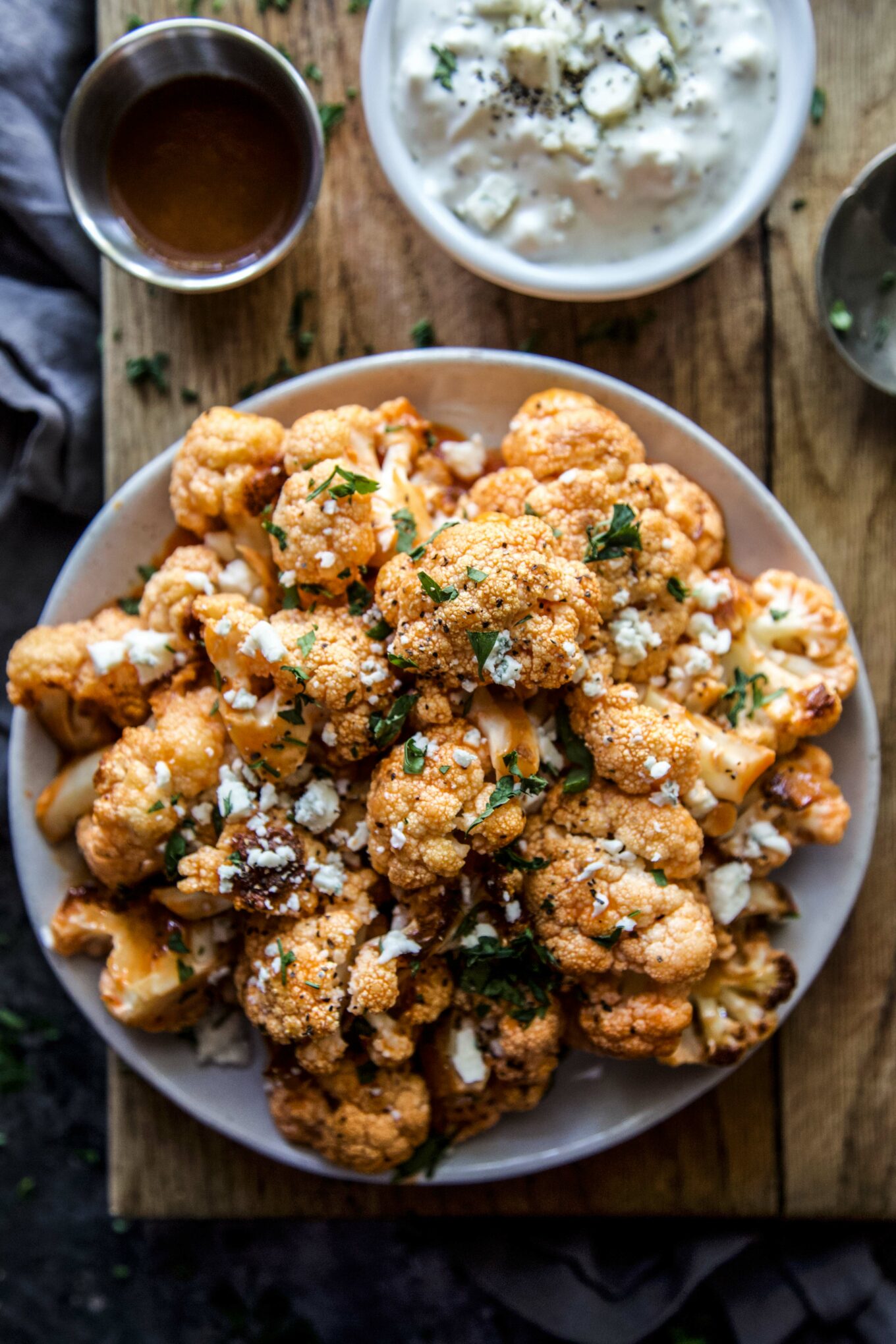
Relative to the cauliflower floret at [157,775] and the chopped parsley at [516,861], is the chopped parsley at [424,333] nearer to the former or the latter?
the cauliflower floret at [157,775]

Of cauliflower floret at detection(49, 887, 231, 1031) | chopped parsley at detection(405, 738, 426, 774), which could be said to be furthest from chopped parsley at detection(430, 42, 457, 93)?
cauliflower floret at detection(49, 887, 231, 1031)

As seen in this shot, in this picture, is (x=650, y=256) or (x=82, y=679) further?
(x=650, y=256)

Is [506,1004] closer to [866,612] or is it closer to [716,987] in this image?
[716,987]

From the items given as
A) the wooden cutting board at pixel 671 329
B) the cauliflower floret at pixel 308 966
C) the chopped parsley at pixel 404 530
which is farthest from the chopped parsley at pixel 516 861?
the wooden cutting board at pixel 671 329

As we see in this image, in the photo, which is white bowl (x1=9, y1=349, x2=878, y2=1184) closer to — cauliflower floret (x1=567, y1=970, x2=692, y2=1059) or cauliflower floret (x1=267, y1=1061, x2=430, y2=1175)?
cauliflower floret (x1=267, y1=1061, x2=430, y2=1175)

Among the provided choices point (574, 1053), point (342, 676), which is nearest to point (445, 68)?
point (342, 676)

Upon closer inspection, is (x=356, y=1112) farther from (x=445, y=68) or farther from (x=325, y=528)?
(x=445, y=68)

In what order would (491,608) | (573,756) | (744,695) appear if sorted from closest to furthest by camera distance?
(491,608)
(573,756)
(744,695)
